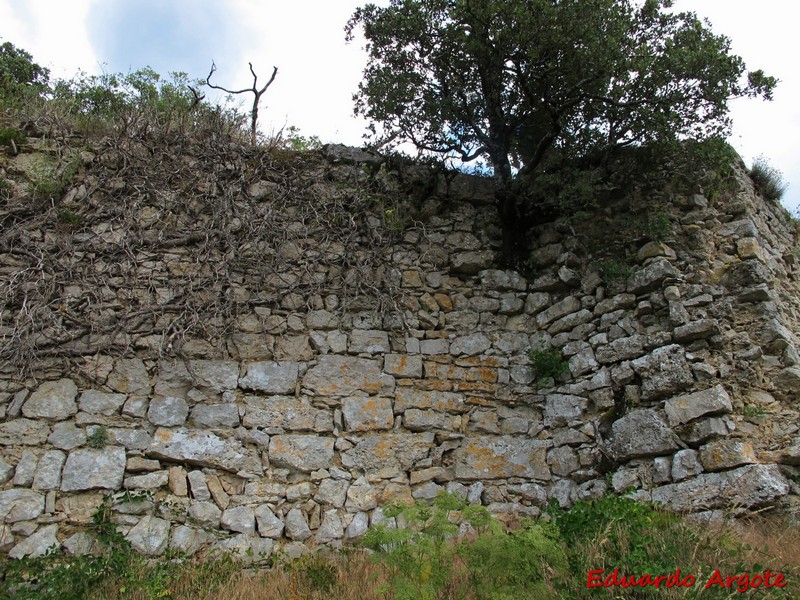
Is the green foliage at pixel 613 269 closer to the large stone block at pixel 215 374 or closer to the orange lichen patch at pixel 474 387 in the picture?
the orange lichen patch at pixel 474 387

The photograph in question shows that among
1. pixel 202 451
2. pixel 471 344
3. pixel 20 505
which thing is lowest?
pixel 20 505

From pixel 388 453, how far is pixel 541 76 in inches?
147

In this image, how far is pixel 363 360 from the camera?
18.1 feet

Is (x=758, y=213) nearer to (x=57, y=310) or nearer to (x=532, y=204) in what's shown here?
(x=532, y=204)

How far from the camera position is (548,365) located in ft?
18.7

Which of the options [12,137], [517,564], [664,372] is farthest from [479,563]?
[12,137]

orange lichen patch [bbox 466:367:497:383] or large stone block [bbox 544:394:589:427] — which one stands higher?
orange lichen patch [bbox 466:367:497:383]

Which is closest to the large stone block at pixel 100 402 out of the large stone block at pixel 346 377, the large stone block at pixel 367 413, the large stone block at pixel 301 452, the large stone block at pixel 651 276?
the large stone block at pixel 301 452

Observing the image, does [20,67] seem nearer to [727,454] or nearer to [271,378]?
[271,378]

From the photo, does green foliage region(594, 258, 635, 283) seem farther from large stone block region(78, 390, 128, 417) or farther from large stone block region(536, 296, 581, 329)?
large stone block region(78, 390, 128, 417)

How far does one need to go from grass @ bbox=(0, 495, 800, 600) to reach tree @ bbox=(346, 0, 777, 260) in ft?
10.2

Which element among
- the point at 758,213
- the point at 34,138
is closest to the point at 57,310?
the point at 34,138

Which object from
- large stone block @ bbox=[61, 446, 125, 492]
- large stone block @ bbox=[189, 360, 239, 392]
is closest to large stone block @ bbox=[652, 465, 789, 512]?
large stone block @ bbox=[189, 360, 239, 392]

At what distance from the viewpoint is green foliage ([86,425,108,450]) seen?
4.71 m
